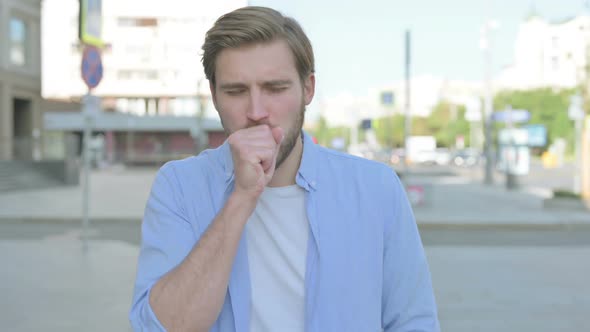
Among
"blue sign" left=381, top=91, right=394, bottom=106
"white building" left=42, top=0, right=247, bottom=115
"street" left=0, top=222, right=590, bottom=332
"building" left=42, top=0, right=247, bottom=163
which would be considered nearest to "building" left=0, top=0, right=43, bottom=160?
"blue sign" left=381, top=91, right=394, bottom=106

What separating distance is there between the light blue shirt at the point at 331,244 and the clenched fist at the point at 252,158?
161 mm

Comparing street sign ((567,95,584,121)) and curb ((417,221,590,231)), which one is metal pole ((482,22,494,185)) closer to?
street sign ((567,95,584,121))

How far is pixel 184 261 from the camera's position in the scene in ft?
5.25

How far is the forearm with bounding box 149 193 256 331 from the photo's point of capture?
1.58m

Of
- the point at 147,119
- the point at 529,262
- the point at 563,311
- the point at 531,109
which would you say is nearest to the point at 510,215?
the point at 529,262

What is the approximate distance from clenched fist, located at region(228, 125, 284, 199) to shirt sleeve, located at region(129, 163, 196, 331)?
178mm

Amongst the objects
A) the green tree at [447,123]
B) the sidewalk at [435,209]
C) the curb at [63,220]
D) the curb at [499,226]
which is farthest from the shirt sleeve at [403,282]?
the green tree at [447,123]

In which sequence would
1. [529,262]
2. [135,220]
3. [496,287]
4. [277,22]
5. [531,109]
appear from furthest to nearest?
1. [531,109]
2. [135,220]
3. [529,262]
4. [496,287]
5. [277,22]

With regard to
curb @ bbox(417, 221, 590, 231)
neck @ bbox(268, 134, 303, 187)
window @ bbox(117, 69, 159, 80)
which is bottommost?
curb @ bbox(417, 221, 590, 231)

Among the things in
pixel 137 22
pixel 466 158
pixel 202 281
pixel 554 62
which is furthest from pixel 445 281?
pixel 554 62

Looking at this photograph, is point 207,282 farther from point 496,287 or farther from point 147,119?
point 147,119

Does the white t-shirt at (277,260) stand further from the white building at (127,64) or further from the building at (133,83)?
the white building at (127,64)

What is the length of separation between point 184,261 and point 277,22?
0.55 meters

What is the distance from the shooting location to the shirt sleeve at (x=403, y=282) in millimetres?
1804
